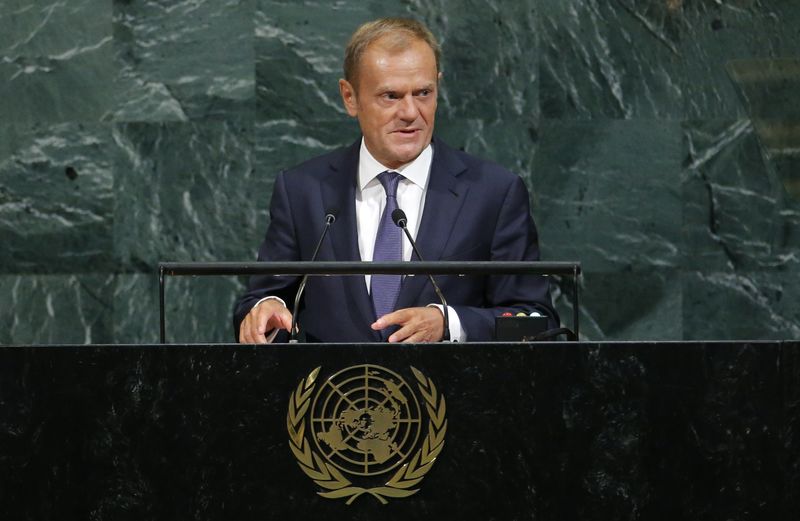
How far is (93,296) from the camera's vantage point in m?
5.39

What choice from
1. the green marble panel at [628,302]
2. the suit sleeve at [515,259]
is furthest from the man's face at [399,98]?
the green marble panel at [628,302]

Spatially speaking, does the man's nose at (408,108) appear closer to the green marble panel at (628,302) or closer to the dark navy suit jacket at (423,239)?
the dark navy suit jacket at (423,239)

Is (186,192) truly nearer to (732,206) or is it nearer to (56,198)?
(56,198)

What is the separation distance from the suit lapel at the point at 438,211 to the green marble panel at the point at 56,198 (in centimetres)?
207

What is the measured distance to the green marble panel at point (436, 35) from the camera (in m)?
5.30

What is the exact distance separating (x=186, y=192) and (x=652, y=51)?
1945 millimetres

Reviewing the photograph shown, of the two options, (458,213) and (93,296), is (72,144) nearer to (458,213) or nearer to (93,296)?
(93,296)

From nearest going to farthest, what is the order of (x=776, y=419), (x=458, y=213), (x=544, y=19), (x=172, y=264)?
(x=776, y=419), (x=172, y=264), (x=458, y=213), (x=544, y=19)

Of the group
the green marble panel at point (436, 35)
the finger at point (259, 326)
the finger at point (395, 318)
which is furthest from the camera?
the green marble panel at point (436, 35)

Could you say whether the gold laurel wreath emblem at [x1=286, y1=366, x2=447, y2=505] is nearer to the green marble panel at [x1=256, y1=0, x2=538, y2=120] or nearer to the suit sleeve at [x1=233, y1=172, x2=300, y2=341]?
the suit sleeve at [x1=233, y1=172, x2=300, y2=341]

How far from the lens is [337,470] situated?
248 centimetres

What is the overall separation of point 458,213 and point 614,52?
205cm

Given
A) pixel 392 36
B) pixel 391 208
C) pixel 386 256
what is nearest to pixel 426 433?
pixel 386 256

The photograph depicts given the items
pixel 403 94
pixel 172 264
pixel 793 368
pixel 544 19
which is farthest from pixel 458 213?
pixel 544 19
